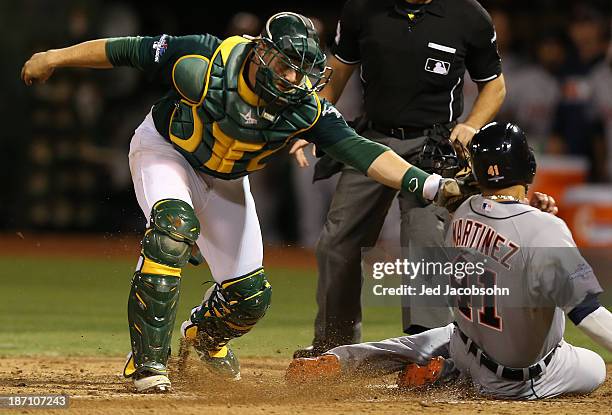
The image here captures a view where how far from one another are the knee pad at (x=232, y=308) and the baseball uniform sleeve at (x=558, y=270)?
64.3 inches

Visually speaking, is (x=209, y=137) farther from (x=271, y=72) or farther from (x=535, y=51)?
(x=535, y=51)

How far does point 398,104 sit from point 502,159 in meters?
1.51

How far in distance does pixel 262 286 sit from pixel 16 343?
99.1 inches

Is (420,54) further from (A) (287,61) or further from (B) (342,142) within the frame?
(A) (287,61)

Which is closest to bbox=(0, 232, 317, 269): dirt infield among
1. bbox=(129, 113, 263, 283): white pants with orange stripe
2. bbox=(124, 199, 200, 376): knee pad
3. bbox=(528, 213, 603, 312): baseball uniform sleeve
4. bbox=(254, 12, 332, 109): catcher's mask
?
bbox=(129, 113, 263, 283): white pants with orange stripe

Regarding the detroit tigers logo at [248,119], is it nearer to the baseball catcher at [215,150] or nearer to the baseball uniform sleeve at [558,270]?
the baseball catcher at [215,150]

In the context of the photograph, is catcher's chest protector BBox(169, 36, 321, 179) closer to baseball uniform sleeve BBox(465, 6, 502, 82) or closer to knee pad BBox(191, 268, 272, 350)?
knee pad BBox(191, 268, 272, 350)

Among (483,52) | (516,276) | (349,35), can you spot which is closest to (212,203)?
(349,35)

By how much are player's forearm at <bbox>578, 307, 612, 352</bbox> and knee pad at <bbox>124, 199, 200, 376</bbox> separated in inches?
76.9

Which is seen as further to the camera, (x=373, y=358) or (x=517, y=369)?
(x=373, y=358)

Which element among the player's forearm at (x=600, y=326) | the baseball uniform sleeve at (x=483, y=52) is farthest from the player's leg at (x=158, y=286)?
the baseball uniform sleeve at (x=483, y=52)

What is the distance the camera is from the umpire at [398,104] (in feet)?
22.8

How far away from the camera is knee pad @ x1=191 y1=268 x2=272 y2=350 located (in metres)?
6.39

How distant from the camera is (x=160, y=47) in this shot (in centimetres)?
605
